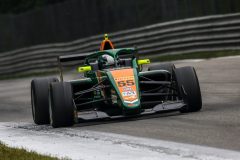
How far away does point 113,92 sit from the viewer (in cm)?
1166

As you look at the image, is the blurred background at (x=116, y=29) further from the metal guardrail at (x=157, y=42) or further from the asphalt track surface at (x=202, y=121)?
the asphalt track surface at (x=202, y=121)

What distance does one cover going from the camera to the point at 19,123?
13.2 meters

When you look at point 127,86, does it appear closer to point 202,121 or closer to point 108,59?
point 108,59

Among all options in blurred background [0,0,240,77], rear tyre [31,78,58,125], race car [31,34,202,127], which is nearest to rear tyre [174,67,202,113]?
race car [31,34,202,127]

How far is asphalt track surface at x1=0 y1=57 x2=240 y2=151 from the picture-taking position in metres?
8.77

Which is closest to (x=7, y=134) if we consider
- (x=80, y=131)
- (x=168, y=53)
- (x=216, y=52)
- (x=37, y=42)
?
(x=80, y=131)

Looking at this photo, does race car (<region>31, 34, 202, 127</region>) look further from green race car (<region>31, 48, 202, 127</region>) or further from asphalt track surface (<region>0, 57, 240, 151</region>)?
asphalt track surface (<region>0, 57, 240, 151</region>)

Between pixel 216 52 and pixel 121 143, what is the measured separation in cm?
1463

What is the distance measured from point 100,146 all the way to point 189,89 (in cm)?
330

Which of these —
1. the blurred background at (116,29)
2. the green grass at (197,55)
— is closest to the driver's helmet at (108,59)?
the green grass at (197,55)

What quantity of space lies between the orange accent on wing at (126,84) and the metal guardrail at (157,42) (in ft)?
36.5

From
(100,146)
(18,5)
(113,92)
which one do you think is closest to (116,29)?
(113,92)

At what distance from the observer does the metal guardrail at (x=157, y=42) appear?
75.3 feet

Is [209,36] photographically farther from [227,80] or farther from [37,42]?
[37,42]
